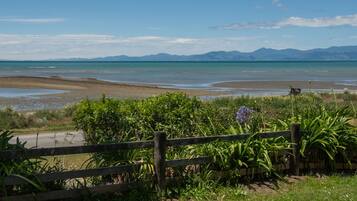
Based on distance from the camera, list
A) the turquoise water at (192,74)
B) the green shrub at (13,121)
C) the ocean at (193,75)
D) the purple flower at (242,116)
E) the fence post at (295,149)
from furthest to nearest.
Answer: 1. the turquoise water at (192,74)
2. the ocean at (193,75)
3. the green shrub at (13,121)
4. the purple flower at (242,116)
5. the fence post at (295,149)

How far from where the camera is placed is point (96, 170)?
8852mm

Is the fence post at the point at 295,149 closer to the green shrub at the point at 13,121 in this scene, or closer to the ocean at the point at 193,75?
the green shrub at the point at 13,121

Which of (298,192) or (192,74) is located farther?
(192,74)

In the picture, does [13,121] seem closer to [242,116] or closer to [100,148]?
[242,116]

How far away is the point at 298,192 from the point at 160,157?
8.01ft

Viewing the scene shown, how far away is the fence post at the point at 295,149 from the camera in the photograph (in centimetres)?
1112

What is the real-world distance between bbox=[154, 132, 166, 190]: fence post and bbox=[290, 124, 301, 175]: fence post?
9.55 ft

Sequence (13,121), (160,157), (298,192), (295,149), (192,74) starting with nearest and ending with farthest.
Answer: (160,157), (298,192), (295,149), (13,121), (192,74)

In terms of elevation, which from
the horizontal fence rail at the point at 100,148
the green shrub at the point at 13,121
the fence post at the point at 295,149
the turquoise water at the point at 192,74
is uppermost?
the horizontal fence rail at the point at 100,148

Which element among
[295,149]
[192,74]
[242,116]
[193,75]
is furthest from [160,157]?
[192,74]

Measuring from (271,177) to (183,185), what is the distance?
1933mm

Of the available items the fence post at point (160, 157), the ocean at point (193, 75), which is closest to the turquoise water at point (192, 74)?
the ocean at point (193, 75)

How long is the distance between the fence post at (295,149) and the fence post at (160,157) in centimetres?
291

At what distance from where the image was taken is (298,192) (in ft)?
32.8
